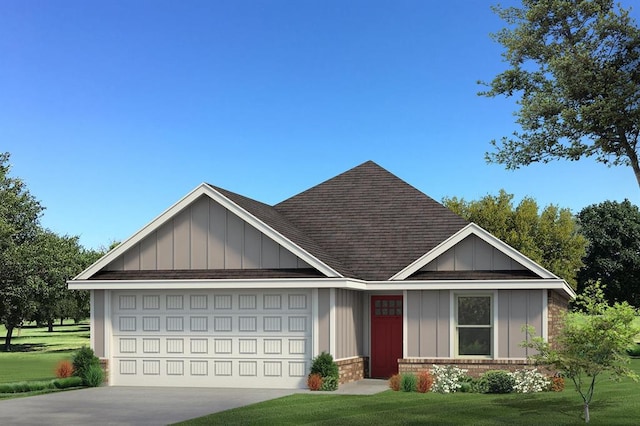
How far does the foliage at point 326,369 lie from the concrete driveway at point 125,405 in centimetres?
97

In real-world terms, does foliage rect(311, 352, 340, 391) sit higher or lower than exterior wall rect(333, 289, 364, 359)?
lower

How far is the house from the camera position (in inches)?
1012

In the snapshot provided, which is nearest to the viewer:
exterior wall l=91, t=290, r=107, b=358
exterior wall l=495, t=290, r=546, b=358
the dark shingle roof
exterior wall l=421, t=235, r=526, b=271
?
exterior wall l=495, t=290, r=546, b=358

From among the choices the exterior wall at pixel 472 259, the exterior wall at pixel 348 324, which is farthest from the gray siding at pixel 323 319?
the exterior wall at pixel 472 259

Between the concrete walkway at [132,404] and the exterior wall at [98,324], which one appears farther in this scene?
the exterior wall at [98,324]

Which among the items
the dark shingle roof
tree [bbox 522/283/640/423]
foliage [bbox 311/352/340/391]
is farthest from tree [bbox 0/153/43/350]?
tree [bbox 522/283/640/423]

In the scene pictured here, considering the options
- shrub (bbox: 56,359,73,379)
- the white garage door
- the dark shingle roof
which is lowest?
shrub (bbox: 56,359,73,379)

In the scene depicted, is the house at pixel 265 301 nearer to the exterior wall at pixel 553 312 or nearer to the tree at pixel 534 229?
the exterior wall at pixel 553 312

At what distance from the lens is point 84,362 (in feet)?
86.3

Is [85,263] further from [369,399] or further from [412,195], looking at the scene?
[369,399]

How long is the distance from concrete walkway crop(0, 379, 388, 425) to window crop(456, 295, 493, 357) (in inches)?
113

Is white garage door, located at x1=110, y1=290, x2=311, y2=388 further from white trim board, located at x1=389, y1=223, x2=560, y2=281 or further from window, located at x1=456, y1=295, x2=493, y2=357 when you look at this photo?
window, located at x1=456, y1=295, x2=493, y2=357

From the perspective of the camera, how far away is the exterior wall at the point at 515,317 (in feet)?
84.7

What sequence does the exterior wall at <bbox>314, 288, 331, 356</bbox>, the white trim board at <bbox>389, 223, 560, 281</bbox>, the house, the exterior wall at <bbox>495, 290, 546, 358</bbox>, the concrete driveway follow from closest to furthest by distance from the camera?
the concrete driveway
the exterior wall at <bbox>314, 288, 331, 356</bbox>
the house
the exterior wall at <bbox>495, 290, 546, 358</bbox>
the white trim board at <bbox>389, 223, 560, 281</bbox>
